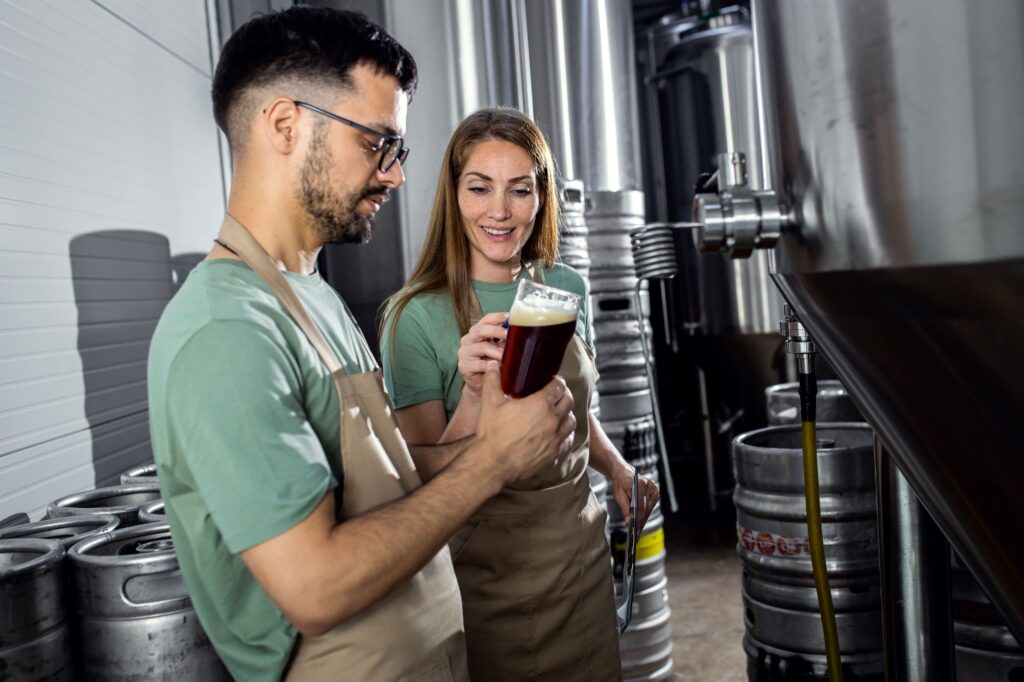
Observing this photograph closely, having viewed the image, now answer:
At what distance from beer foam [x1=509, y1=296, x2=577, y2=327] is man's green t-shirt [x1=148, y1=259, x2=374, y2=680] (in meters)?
0.27

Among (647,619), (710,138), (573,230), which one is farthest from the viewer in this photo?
(710,138)

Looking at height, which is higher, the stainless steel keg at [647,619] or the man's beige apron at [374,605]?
the man's beige apron at [374,605]

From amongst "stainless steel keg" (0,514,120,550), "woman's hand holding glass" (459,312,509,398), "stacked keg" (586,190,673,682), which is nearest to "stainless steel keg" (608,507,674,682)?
"stacked keg" (586,190,673,682)

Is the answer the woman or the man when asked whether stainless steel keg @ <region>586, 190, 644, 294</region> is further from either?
the man

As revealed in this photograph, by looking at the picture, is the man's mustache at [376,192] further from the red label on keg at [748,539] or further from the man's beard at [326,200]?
the red label on keg at [748,539]

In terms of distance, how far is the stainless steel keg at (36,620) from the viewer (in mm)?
1278

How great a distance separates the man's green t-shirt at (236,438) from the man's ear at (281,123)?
17cm

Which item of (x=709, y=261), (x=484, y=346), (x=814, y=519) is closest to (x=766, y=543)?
(x=814, y=519)

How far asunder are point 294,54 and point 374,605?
707 mm

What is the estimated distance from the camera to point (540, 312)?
117 centimetres

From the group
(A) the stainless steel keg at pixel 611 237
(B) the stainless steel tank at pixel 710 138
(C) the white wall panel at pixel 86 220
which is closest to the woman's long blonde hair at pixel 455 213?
(C) the white wall panel at pixel 86 220

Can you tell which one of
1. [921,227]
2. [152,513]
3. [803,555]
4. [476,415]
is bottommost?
[803,555]

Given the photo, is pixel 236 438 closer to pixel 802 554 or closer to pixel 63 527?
pixel 63 527

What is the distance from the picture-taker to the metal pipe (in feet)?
4.85
